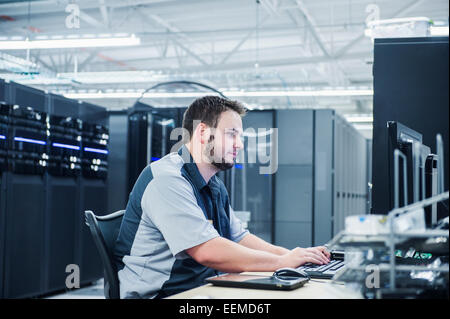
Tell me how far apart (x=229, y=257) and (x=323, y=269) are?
11.5 inches

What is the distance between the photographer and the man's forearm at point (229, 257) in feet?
4.76

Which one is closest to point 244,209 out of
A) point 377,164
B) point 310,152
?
point 310,152

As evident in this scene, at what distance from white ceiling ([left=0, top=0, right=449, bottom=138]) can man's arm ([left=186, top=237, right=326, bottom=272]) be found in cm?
476

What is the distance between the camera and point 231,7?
22.3 feet

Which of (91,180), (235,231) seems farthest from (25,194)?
(235,231)

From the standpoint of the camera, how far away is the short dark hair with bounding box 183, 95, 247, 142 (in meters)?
1.71

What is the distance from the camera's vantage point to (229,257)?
1.48 m

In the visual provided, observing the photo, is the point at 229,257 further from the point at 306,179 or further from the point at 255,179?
the point at 255,179

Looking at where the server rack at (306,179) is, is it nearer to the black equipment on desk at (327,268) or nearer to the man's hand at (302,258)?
the black equipment on desk at (327,268)

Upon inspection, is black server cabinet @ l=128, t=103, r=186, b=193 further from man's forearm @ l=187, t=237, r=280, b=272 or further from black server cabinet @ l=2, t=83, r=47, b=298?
man's forearm @ l=187, t=237, r=280, b=272

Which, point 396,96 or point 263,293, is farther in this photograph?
point 396,96

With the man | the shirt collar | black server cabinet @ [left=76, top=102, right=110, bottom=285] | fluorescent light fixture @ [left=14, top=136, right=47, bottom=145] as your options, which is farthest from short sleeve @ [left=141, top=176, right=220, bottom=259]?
black server cabinet @ [left=76, top=102, right=110, bottom=285]

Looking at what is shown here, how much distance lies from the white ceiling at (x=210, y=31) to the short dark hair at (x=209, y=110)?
4393 millimetres
